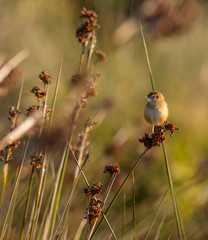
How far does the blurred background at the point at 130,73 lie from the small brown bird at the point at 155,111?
460 millimetres

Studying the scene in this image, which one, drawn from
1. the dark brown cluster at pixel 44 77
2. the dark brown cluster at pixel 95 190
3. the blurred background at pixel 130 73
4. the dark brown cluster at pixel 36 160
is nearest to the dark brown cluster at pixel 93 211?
the dark brown cluster at pixel 95 190

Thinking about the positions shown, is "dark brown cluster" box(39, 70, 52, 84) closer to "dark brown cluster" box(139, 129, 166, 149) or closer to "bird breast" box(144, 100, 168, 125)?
"dark brown cluster" box(139, 129, 166, 149)

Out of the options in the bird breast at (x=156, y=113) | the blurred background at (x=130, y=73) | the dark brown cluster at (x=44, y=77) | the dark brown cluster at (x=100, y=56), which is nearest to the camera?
the dark brown cluster at (x=44, y=77)

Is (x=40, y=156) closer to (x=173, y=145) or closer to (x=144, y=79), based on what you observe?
(x=173, y=145)

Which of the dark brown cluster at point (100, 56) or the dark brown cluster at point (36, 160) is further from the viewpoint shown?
the dark brown cluster at point (100, 56)

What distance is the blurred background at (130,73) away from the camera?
224cm

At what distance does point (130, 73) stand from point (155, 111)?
325 cm

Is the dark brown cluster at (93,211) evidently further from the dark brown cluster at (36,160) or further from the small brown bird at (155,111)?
the small brown bird at (155,111)

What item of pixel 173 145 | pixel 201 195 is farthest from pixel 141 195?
pixel 201 195

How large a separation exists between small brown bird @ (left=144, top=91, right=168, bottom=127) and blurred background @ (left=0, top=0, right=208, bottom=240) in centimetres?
46

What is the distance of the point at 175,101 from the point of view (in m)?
4.39

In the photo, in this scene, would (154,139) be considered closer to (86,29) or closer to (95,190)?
(95,190)

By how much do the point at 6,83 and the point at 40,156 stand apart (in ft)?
1.60

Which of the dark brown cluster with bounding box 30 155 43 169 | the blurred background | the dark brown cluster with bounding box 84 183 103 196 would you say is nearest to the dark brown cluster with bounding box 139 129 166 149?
the dark brown cluster with bounding box 84 183 103 196
